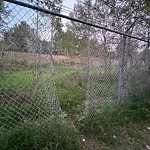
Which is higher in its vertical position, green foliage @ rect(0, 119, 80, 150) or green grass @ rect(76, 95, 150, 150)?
green foliage @ rect(0, 119, 80, 150)

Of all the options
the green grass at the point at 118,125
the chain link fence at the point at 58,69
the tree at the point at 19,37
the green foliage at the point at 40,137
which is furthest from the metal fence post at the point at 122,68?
the tree at the point at 19,37

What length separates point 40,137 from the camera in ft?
9.40

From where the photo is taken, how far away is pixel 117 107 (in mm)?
4637

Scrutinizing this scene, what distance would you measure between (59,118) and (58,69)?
103 cm

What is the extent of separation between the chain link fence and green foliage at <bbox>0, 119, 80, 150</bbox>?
Answer: 205 millimetres

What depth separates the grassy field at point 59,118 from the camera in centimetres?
286

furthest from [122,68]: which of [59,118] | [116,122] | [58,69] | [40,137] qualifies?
[40,137]

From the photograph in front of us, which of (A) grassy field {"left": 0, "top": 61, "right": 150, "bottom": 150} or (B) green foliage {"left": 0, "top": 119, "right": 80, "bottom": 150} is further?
(A) grassy field {"left": 0, "top": 61, "right": 150, "bottom": 150}

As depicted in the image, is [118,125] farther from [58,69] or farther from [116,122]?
[58,69]

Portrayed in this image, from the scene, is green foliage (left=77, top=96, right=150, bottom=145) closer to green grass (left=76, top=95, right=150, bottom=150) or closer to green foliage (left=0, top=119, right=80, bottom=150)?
green grass (left=76, top=95, right=150, bottom=150)

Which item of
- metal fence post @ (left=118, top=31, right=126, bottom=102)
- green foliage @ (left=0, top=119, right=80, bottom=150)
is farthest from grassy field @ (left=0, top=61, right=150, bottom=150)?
metal fence post @ (left=118, top=31, right=126, bottom=102)

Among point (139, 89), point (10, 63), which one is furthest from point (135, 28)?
point (10, 63)

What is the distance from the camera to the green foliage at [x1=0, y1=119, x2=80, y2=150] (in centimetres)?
274

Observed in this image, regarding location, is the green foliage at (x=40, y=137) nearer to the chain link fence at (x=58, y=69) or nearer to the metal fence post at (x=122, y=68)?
the chain link fence at (x=58, y=69)
